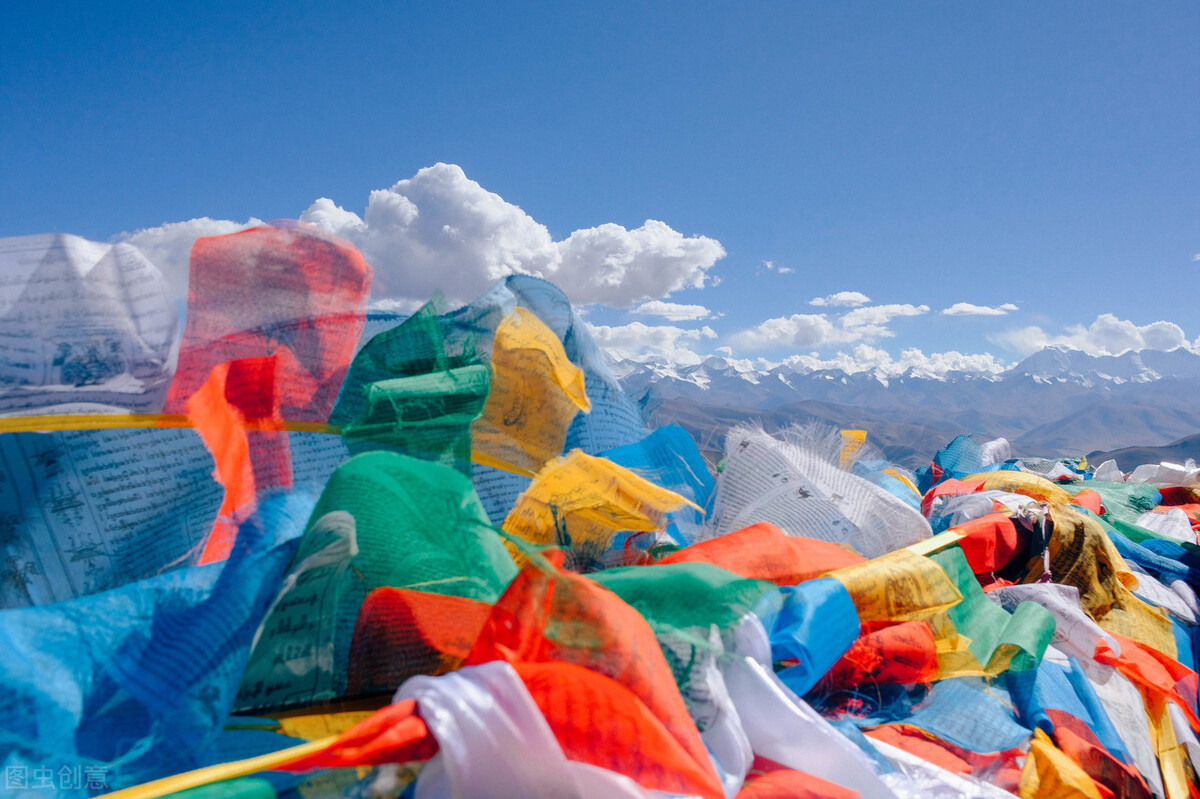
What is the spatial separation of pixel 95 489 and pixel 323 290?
1.51ft

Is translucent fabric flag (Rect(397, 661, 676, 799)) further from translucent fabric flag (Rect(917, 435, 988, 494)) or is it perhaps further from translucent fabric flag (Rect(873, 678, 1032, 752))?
translucent fabric flag (Rect(917, 435, 988, 494))

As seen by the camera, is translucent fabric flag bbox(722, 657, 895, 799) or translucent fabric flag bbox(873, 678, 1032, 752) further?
translucent fabric flag bbox(873, 678, 1032, 752)

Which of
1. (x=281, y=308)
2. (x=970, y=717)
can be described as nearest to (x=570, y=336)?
(x=281, y=308)

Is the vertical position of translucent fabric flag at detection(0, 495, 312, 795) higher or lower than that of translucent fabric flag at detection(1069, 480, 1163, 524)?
higher

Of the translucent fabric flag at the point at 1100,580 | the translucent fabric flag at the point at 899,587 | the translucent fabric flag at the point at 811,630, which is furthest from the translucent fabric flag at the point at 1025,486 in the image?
the translucent fabric flag at the point at 811,630

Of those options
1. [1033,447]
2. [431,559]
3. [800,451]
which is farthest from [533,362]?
[1033,447]

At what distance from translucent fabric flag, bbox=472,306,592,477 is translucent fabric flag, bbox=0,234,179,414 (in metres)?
0.56

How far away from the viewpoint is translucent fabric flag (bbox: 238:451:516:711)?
2.56ft

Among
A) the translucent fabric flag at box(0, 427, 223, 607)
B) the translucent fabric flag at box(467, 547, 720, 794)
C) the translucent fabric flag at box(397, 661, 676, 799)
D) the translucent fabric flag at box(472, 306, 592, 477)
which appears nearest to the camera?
the translucent fabric flag at box(397, 661, 676, 799)

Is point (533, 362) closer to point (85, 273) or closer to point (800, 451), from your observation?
point (85, 273)

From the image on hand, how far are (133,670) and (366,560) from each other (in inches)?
11.6

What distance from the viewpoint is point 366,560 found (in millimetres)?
892

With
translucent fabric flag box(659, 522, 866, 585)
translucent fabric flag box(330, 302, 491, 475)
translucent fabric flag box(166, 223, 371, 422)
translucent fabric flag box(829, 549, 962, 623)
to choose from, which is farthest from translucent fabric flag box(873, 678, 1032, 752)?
translucent fabric flag box(166, 223, 371, 422)

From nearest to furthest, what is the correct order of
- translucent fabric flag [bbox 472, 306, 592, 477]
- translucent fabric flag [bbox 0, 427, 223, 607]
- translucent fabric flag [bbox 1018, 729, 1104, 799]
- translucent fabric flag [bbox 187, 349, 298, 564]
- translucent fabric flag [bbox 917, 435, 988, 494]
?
1. translucent fabric flag [bbox 0, 427, 223, 607]
2. translucent fabric flag [bbox 187, 349, 298, 564]
3. translucent fabric flag [bbox 1018, 729, 1104, 799]
4. translucent fabric flag [bbox 472, 306, 592, 477]
5. translucent fabric flag [bbox 917, 435, 988, 494]
